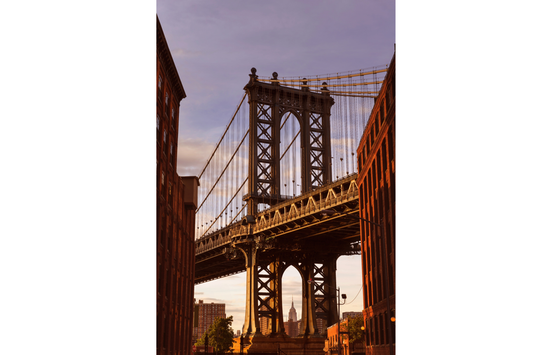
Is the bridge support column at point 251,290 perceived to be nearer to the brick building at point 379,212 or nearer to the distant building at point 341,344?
the distant building at point 341,344

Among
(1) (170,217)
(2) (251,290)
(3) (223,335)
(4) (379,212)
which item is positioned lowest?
(3) (223,335)

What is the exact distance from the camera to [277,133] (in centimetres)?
9125

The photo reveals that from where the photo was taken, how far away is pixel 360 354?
56.9 m

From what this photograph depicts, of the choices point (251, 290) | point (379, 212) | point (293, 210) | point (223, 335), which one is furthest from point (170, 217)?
point (223, 335)

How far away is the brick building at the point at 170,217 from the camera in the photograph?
40475 mm

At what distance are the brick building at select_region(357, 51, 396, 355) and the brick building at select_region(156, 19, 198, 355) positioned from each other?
1531 centimetres

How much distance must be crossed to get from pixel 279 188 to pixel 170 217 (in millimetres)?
45449

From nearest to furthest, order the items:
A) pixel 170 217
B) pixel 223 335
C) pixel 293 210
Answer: pixel 170 217 < pixel 293 210 < pixel 223 335

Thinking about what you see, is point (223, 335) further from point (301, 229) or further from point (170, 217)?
point (170, 217)

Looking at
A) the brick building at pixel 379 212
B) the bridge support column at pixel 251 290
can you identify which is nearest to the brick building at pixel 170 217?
the brick building at pixel 379 212
